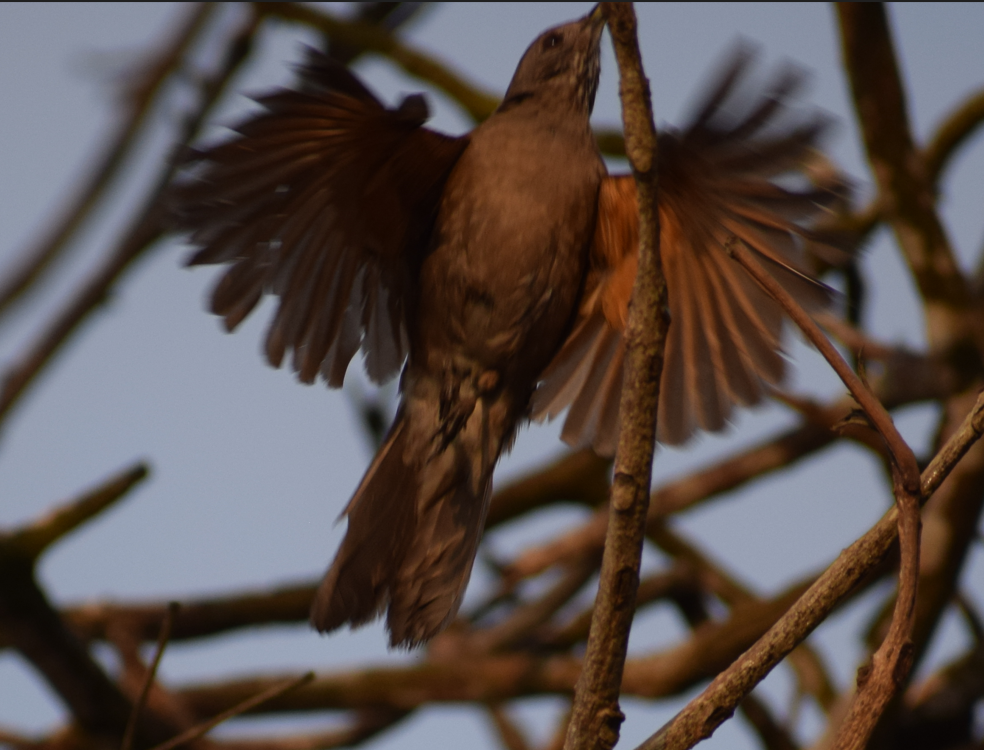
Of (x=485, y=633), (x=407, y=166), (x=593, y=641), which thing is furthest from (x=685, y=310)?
(x=485, y=633)

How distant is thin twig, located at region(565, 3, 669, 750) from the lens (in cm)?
188

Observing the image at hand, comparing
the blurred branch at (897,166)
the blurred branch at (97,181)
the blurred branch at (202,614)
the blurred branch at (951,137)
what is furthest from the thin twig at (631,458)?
the blurred branch at (951,137)

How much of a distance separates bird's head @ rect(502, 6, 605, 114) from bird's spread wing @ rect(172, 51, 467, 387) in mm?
429

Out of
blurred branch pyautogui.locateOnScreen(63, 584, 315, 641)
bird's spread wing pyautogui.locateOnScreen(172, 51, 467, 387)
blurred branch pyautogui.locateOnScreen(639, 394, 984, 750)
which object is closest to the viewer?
blurred branch pyautogui.locateOnScreen(639, 394, 984, 750)

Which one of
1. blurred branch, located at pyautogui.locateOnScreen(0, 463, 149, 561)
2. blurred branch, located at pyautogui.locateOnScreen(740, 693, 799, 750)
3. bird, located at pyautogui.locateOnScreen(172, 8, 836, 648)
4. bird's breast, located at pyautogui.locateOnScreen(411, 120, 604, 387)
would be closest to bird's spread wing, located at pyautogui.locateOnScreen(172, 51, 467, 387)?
bird, located at pyautogui.locateOnScreen(172, 8, 836, 648)

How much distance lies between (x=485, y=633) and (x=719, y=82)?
2.66 m

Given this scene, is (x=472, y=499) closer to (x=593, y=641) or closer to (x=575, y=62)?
(x=593, y=641)

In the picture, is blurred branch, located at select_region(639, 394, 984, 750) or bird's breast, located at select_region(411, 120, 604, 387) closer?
blurred branch, located at select_region(639, 394, 984, 750)

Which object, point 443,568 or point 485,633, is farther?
point 485,633

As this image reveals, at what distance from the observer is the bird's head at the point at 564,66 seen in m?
3.27

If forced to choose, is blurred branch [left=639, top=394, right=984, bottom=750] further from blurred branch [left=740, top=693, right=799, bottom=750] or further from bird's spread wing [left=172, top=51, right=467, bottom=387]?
blurred branch [left=740, top=693, right=799, bottom=750]

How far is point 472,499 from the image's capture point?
2959 mm

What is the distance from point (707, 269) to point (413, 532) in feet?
3.45

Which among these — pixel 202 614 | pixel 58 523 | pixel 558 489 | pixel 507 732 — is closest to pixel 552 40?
pixel 558 489
